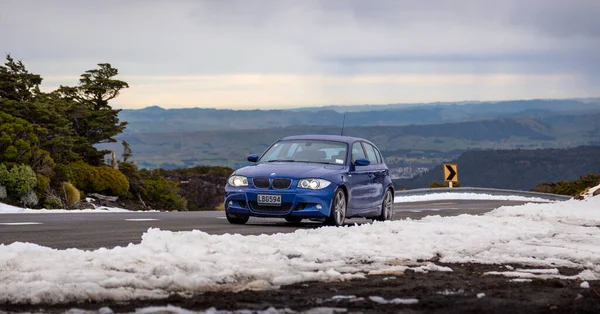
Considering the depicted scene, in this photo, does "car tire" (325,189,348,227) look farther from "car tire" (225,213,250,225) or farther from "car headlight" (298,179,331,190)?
"car tire" (225,213,250,225)

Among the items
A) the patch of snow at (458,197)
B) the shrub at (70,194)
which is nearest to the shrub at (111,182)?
the shrub at (70,194)

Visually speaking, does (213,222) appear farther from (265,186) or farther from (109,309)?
(109,309)

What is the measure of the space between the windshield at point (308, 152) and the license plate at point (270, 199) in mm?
1305

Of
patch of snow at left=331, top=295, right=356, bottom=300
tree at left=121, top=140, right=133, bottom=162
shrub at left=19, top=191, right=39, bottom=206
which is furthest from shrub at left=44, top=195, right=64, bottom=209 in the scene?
tree at left=121, top=140, right=133, bottom=162

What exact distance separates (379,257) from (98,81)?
7332cm

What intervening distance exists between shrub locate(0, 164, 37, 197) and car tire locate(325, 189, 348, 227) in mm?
17651

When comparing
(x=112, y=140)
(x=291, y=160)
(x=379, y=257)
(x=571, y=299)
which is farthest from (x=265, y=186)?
(x=112, y=140)

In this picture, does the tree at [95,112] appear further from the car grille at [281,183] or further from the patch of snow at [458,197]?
the car grille at [281,183]

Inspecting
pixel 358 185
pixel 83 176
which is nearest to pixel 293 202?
pixel 358 185

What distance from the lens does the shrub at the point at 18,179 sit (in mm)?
33156

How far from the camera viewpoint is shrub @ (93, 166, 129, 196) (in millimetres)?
50734

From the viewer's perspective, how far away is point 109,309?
302 inches

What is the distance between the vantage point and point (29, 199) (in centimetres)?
3409

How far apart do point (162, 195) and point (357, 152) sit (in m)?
50.9
